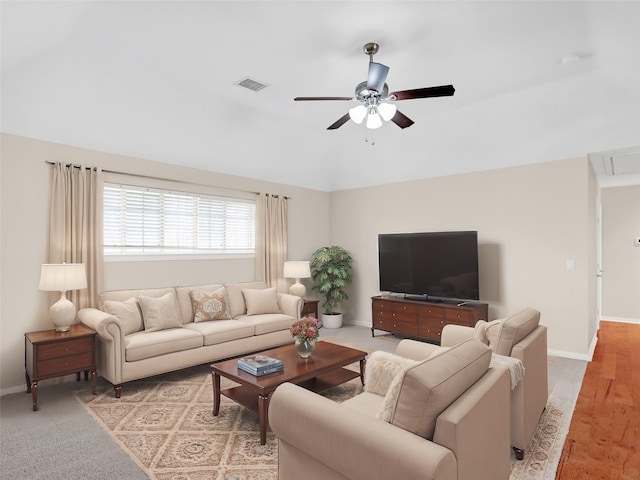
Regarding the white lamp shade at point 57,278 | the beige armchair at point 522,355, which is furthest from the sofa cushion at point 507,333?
the white lamp shade at point 57,278

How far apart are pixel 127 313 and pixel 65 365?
76 centimetres

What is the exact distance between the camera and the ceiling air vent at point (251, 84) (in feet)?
13.4

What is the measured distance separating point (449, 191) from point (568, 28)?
9.72 feet

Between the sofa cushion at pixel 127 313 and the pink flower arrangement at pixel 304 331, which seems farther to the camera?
the sofa cushion at pixel 127 313

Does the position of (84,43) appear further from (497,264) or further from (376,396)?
(497,264)

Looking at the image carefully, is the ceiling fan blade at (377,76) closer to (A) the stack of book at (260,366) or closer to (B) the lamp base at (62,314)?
(A) the stack of book at (260,366)

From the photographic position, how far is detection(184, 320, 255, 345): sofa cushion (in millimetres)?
4340

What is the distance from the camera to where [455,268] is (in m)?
5.39

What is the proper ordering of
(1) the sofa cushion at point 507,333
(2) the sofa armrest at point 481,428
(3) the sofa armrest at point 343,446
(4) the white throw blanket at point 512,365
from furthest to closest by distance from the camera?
(1) the sofa cushion at point 507,333 < (4) the white throw blanket at point 512,365 < (2) the sofa armrest at point 481,428 < (3) the sofa armrest at point 343,446

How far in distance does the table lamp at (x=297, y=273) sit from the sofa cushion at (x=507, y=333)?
3.72m

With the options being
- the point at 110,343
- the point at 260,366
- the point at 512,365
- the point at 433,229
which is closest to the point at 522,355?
the point at 512,365

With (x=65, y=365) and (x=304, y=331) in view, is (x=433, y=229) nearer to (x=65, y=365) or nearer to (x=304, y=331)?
(x=304, y=331)

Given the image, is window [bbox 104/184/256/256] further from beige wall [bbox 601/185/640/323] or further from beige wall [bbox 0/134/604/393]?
beige wall [bbox 601/185/640/323]

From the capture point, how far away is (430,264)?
5652 mm
